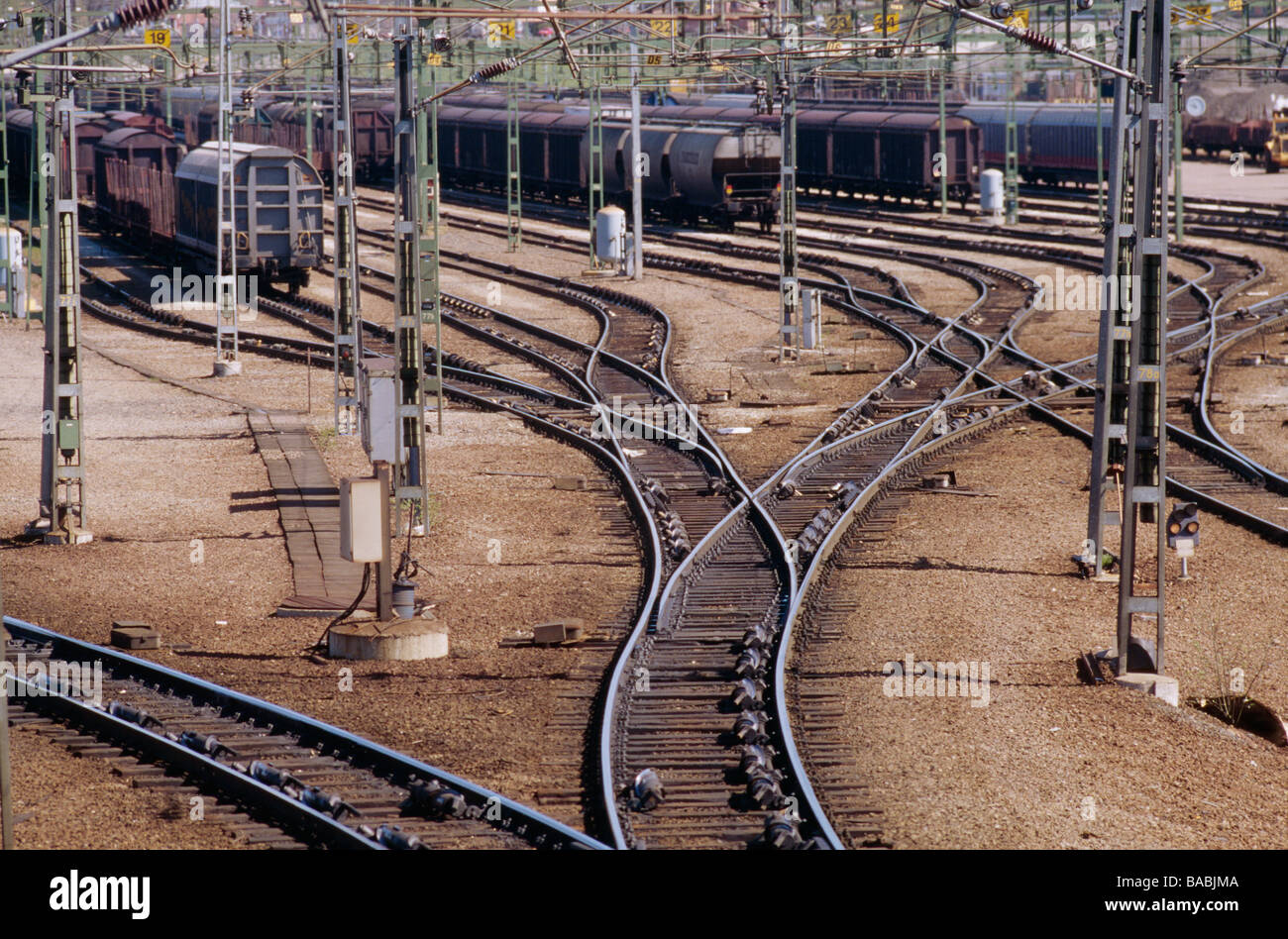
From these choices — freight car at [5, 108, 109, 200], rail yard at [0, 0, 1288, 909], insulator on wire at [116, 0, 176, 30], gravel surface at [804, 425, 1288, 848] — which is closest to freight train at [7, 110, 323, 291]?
rail yard at [0, 0, 1288, 909]

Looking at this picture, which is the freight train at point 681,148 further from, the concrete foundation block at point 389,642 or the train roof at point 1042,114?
the concrete foundation block at point 389,642

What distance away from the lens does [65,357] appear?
58.9 feet

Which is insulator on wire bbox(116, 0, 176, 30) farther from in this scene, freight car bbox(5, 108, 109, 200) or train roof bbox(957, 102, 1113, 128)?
train roof bbox(957, 102, 1113, 128)

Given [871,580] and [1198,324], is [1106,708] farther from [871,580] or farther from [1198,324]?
[1198,324]

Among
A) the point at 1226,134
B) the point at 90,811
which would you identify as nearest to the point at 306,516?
the point at 90,811

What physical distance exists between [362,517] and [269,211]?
26.6 m

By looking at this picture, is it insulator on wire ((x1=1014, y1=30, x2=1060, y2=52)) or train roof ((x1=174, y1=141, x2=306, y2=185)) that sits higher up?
train roof ((x1=174, y1=141, x2=306, y2=185))

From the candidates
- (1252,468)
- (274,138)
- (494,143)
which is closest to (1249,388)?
(1252,468)

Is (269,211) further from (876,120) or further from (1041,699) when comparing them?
(1041,699)

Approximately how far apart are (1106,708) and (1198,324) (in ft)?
67.8

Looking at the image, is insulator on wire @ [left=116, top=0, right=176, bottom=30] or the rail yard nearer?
insulator on wire @ [left=116, top=0, right=176, bottom=30]

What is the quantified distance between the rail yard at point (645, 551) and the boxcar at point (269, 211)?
1.43 ft

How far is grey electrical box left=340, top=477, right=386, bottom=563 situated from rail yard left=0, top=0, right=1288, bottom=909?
0.12 ft

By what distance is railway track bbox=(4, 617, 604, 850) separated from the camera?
32.1ft
